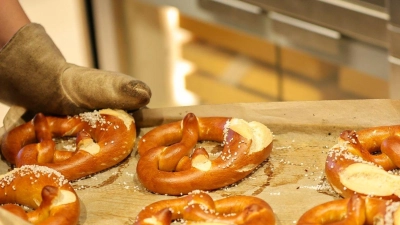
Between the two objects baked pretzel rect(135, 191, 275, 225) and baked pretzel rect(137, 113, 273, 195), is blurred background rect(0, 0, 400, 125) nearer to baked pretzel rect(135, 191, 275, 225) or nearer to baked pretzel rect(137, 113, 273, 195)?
baked pretzel rect(137, 113, 273, 195)

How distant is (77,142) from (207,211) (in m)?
0.44

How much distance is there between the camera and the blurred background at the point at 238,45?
1.94m

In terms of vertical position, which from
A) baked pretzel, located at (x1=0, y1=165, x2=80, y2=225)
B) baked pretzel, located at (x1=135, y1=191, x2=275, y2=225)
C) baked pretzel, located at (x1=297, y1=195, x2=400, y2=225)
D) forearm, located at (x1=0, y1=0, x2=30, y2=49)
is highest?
forearm, located at (x1=0, y1=0, x2=30, y2=49)

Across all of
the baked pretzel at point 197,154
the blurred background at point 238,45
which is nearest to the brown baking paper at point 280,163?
the baked pretzel at point 197,154

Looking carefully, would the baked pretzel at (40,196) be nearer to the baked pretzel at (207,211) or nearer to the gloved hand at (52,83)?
the baked pretzel at (207,211)

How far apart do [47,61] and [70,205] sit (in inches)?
18.3

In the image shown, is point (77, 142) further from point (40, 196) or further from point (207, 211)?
point (207, 211)

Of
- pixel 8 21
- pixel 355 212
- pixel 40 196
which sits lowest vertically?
pixel 40 196

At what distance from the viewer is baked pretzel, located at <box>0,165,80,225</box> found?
1.14 meters

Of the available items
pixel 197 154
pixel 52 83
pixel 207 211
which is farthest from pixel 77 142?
pixel 207 211

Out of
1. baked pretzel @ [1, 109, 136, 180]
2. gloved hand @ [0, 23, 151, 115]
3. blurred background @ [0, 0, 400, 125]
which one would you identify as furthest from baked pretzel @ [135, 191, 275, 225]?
blurred background @ [0, 0, 400, 125]

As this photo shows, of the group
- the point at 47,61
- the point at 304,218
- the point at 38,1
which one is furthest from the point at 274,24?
the point at 38,1

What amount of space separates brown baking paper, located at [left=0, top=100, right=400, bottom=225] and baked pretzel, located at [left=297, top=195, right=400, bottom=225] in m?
0.10

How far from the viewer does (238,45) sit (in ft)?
8.18
